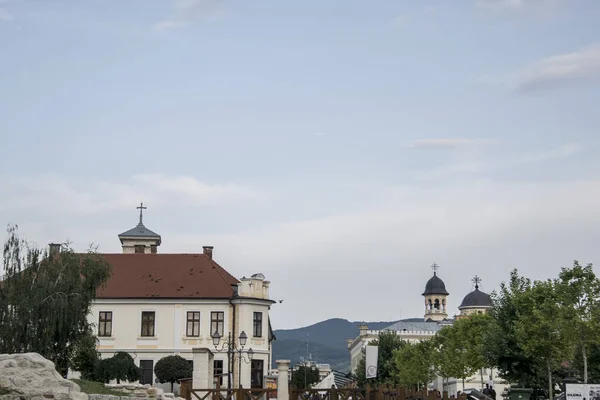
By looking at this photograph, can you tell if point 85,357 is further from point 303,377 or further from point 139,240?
point 303,377

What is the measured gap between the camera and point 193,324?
57156 mm

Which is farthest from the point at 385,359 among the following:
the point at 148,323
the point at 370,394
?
the point at 370,394

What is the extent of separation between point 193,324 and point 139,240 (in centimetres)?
1336

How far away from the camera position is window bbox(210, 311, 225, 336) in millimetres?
57000

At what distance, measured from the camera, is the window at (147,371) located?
55750 mm

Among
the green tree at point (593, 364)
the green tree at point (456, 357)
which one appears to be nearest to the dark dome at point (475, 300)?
the green tree at point (456, 357)

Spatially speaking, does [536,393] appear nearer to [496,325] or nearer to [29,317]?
[496,325]

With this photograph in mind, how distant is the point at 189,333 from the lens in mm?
57000

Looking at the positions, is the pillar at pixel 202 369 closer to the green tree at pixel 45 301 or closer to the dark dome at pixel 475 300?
the green tree at pixel 45 301

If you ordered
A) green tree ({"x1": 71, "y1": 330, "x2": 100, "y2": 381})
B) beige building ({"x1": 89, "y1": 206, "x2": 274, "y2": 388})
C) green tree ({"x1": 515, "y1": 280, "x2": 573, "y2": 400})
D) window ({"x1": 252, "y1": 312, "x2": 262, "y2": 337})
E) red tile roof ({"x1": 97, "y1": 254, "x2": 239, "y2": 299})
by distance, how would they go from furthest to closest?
window ({"x1": 252, "y1": 312, "x2": 262, "y2": 337}), red tile roof ({"x1": 97, "y1": 254, "x2": 239, "y2": 299}), beige building ({"x1": 89, "y1": 206, "x2": 274, "y2": 388}), green tree ({"x1": 71, "y1": 330, "x2": 100, "y2": 381}), green tree ({"x1": 515, "y1": 280, "x2": 573, "y2": 400})

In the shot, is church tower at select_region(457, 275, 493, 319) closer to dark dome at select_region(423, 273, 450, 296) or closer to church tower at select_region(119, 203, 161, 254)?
dark dome at select_region(423, 273, 450, 296)

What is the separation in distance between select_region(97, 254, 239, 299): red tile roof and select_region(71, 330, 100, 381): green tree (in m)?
14.0

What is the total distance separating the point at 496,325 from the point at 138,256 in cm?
2623

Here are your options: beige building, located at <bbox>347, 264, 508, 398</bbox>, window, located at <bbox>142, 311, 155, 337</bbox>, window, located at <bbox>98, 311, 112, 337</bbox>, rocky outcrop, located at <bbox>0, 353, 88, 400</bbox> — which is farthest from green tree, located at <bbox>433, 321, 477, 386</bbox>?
beige building, located at <bbox>347, 264, 508, 398</bbox>
